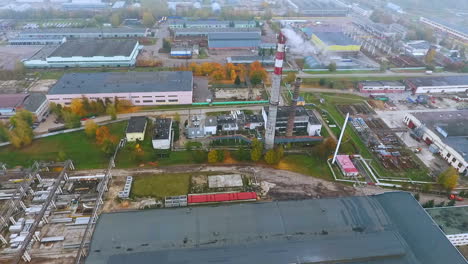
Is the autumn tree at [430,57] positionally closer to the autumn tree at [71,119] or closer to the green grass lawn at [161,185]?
the green grass lawn at [161,185]

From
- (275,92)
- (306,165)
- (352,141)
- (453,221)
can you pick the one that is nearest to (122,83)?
(275,92)

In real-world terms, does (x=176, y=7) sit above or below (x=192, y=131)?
above

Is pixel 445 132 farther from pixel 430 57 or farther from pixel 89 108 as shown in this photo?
pixel 89 108

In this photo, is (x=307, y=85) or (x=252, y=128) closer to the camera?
(x=252, y=128)

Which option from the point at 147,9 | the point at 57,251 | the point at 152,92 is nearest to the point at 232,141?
the point at 152,92

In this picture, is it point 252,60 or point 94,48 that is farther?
point 94,48

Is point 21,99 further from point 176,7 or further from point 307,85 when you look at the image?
point 176,7
